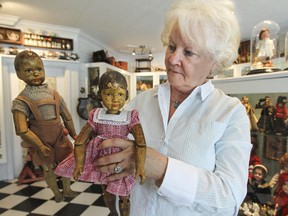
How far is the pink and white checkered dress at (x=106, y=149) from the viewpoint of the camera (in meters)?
0.48

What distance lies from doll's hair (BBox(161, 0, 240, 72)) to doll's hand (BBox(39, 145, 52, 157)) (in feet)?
1.55

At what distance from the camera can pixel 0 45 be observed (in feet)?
8.91

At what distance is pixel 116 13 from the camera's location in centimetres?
263

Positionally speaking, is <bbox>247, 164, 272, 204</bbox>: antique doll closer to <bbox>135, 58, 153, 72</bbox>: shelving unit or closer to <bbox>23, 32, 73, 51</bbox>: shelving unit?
<bbox>23, 32, 73, 51</bbox>: shelving unit

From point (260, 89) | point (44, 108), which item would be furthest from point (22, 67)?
point (260, 89)

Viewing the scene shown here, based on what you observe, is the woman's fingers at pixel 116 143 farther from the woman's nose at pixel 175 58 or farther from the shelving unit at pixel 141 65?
the shelving unit at pixel 141 65

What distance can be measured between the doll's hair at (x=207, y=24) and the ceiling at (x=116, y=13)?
183 cm

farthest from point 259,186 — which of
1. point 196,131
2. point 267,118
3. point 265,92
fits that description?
point 196,131

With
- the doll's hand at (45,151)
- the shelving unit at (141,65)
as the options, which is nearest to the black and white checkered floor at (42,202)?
the doll's hand at (45,151)

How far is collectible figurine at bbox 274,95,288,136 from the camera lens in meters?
1.05

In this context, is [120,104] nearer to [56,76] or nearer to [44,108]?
[44,108]

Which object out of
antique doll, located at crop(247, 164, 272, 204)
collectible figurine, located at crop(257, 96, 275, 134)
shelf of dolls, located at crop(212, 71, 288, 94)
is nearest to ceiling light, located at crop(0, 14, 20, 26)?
shelf of dolls, located at crop(212, 71, 288, 94)

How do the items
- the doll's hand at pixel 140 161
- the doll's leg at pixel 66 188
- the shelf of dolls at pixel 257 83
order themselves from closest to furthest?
the doll's hand at pixel 140 161
the doll's leg at pixel 66 188
the shelf of dolls at pixel 257 83

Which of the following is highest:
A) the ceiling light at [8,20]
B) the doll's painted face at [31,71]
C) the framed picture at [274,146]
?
the ceiling light at [8,20]
